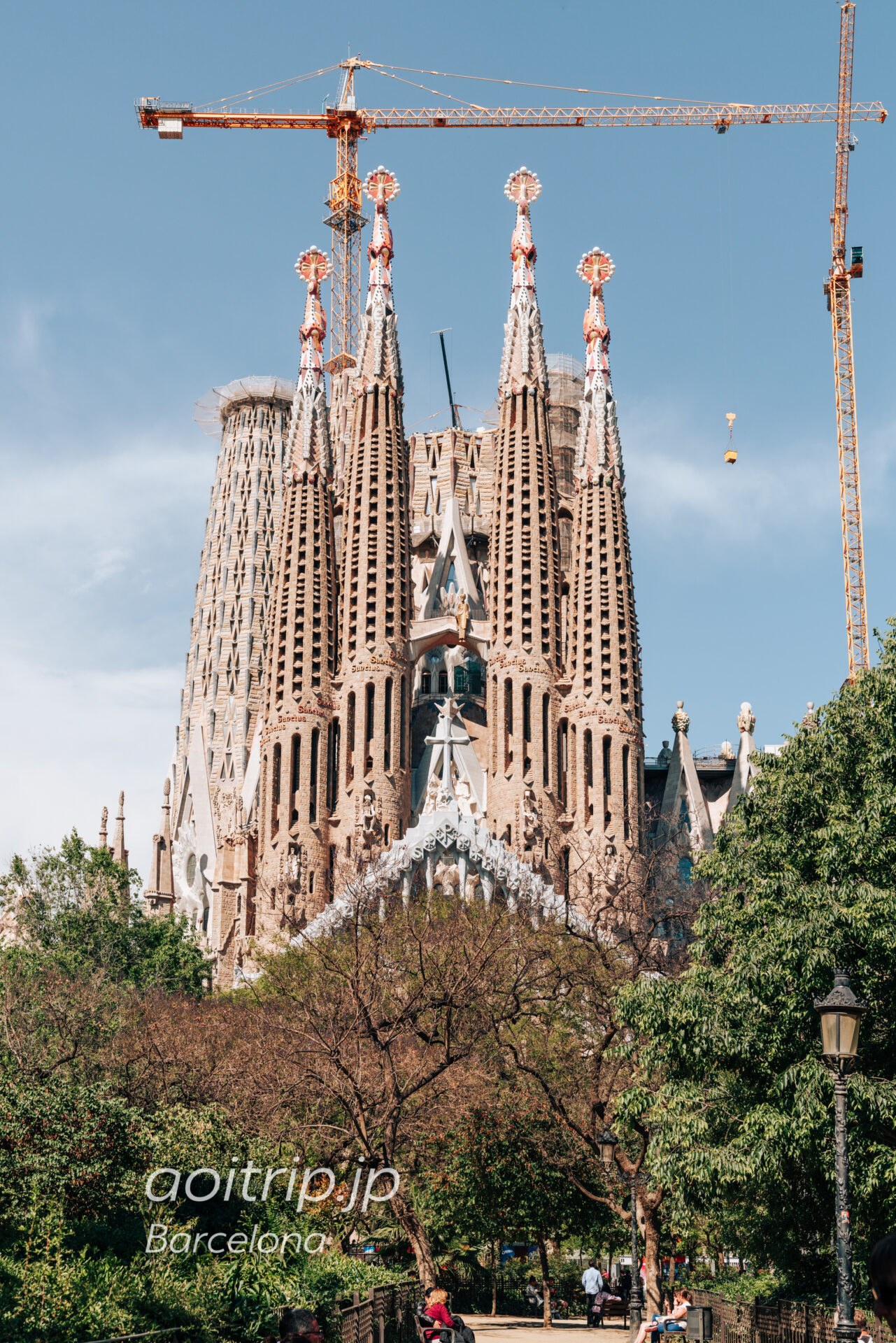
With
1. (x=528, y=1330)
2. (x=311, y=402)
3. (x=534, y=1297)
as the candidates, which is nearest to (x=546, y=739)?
(x=311, y=402)

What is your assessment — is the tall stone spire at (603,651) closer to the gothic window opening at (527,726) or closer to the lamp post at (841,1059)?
the gothic window opening at (527,726)

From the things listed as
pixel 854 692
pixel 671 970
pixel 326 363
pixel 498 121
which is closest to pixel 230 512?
pixel 326 363

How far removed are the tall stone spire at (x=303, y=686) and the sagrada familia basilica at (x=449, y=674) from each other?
85 millimetres

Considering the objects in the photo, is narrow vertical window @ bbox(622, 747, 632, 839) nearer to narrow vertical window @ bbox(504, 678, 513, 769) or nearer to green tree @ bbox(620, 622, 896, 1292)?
narrow vertical window @ bbox(504, 678, 513, 769)

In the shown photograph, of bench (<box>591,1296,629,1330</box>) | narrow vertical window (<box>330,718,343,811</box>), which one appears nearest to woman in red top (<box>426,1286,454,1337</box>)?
bench (<box>591,1296,629,1330</box>)

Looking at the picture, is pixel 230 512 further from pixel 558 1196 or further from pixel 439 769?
pixel 558 1196

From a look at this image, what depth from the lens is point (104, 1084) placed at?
52.9 feet

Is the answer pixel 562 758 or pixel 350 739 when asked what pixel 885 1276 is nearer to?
pixel 350 739

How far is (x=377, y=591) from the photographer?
54.2 metres

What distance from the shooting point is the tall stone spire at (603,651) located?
52531mm

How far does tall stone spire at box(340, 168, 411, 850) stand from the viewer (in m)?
52.6

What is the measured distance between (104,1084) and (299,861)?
35.4 meters

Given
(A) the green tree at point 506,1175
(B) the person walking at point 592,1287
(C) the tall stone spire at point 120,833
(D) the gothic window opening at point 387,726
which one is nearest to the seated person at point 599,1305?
(B) the person walking at point 592,1287

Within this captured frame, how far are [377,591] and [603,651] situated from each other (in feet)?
26.5
